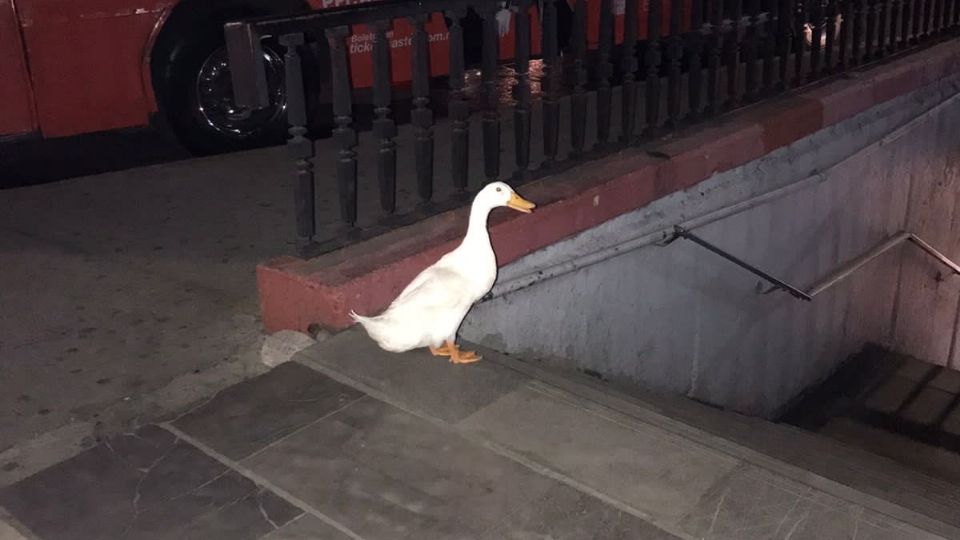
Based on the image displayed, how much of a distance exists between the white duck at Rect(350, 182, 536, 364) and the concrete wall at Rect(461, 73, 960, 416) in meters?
0.70

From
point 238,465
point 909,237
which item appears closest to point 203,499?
point 238,465

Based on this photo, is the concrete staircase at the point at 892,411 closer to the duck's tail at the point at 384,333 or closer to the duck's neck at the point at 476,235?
the duck's neck at the point at 476,235

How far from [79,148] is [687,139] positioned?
4.16 metres

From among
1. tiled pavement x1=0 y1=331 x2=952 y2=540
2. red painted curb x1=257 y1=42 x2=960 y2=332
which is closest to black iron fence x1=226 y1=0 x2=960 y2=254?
red painted curb x1=257 y1=42 x2=960 y2=332

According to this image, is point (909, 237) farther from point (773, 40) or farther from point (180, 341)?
point (180, 341)

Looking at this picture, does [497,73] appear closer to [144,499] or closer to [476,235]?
[476,235]

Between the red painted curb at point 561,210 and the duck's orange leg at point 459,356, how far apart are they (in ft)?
1.13

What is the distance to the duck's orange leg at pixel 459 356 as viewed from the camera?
11.1ft

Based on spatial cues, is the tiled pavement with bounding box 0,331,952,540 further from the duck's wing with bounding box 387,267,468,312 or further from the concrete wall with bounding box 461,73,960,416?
the concrete wall with bounding box 461,73,960,416

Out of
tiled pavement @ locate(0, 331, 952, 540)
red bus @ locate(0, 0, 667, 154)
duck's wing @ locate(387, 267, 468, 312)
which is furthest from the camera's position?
red bus @ locate(0, 0, 667, 154)

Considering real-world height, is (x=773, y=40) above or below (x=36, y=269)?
above

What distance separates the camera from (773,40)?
5945mm

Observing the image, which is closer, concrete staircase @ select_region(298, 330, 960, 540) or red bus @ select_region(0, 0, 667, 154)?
concrete staircase @ select_region(298, 330, 960, 540)

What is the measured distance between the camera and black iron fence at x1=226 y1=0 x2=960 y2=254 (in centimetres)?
351
